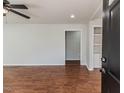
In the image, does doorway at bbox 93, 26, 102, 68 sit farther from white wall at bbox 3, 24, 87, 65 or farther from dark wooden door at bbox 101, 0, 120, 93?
dark wooden door at bbox 101, 0, 120, 93

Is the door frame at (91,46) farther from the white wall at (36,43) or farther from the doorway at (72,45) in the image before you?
the doorway at (72,45)

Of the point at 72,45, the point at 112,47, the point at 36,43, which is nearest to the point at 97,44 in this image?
the point at 36,43

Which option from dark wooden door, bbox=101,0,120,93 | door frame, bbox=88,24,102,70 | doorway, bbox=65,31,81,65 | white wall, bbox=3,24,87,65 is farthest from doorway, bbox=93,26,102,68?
dark wooden door, bbox=101,0,120,93

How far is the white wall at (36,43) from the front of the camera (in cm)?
796

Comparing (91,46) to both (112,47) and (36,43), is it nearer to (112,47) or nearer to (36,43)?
(36,43)

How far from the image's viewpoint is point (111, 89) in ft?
6.60

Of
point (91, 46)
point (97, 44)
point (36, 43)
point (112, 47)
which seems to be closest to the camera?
point (112, 47)

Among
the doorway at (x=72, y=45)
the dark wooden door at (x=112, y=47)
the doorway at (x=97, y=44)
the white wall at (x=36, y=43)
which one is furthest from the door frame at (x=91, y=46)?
the dark wooden door at (x=112, y=47)

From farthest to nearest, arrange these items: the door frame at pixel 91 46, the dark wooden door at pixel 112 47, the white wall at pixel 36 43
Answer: the white wall at pixel 36 43
the door frame at pixel 91 46
the dark wooden door at pixel 112 47

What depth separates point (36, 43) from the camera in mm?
8016

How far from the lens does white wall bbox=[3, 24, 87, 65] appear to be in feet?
26.1
